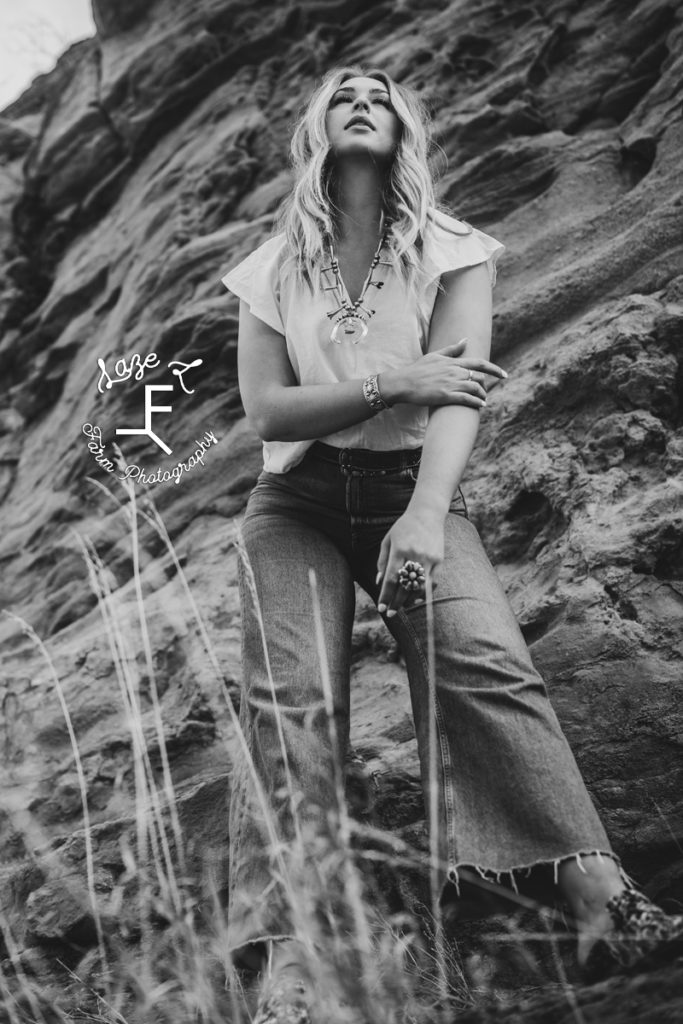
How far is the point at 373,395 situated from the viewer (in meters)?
2.41

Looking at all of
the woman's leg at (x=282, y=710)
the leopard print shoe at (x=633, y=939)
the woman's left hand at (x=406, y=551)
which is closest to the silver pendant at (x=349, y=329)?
the woman's leg at (x=282, y=710)

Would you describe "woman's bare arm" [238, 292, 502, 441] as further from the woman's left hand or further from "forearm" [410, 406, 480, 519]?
the woman's left hand

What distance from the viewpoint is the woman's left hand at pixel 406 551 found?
2.11 metres

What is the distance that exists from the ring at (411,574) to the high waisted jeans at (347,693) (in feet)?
0.32

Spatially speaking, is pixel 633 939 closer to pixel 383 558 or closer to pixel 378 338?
pixel 383 558

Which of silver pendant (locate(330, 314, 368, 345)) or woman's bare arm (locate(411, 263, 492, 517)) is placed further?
silver pendant (locate(330, 314, 368, 345))

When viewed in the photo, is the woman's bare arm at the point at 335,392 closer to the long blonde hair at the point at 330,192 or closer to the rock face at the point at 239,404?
the long blonde hair at the point at 330,192

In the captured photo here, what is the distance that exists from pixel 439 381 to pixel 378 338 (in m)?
0.32

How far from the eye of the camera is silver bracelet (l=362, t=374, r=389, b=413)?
241 cm

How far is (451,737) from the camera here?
6.77 feet

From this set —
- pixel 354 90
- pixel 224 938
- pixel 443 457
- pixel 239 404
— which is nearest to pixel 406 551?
pixel 443 457

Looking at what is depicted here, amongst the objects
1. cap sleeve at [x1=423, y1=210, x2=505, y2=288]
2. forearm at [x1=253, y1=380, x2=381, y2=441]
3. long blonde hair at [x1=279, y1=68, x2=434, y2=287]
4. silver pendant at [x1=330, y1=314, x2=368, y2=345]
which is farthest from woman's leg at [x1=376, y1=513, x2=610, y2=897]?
long blonde hair at [x1=279, y1=68, x2=434, y2=287]

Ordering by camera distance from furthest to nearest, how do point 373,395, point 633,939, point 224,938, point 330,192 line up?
point 330,192 < point 373,395 < point 224,938 < point 633,939

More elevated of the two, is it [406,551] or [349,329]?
[349,329]
